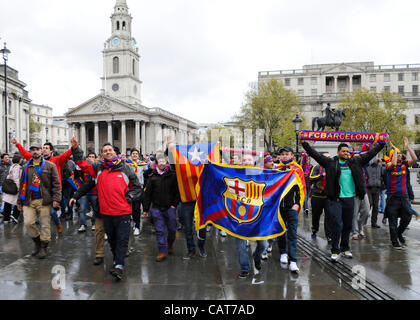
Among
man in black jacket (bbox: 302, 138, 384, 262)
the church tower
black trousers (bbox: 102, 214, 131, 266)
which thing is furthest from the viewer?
the church tower

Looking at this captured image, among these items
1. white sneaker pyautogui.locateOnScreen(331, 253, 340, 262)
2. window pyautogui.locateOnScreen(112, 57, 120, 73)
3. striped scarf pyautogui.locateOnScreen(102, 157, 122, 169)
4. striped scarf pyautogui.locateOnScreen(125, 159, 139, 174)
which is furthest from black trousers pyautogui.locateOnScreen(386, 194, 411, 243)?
window pyautogui.locateOnScreen(112, 57, 120, 73)

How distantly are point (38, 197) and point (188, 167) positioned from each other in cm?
295

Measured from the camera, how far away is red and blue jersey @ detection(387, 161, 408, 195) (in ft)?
24.2

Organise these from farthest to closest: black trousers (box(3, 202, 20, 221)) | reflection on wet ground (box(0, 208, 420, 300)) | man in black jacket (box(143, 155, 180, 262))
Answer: black trousers (box(3, 202, 20, 221)), man in black jacket (box(143, 155, 180, 262)), reflection on wet ground (box(0, 208, 420, 300))

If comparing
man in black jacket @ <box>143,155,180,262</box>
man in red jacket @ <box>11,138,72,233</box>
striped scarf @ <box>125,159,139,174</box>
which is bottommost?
man in black jacket @ <box>143,155,180,262</box>

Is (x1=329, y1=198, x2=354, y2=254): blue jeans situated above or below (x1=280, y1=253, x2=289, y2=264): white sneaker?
above

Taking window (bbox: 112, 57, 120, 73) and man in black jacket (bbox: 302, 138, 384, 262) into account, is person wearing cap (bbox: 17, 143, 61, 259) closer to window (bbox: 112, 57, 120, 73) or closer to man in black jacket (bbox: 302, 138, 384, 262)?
man in black jacket (bbox: 302, 138, 384, 262)

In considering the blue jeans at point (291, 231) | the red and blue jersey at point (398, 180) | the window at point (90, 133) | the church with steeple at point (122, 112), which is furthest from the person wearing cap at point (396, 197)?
the window at point (90, 133)

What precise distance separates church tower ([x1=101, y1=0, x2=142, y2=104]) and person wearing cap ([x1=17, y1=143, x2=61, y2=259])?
253 feet

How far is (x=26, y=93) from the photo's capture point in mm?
57219

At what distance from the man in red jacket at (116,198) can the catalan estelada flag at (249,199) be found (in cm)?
139

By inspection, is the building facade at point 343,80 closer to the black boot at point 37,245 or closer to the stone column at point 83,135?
the stone column at point 83,135
